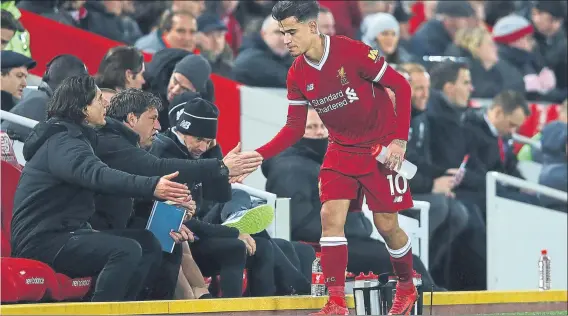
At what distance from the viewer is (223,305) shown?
8156mm

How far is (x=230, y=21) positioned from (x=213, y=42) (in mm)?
1844

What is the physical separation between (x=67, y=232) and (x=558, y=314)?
129 inches

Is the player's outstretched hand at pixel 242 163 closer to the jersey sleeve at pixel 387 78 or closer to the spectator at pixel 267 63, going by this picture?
the jersey sleeve at pixel 387 78

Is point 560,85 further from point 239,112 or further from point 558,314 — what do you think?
point 558,314

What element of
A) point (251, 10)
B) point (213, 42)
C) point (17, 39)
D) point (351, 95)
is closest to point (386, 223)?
point (351, 95)

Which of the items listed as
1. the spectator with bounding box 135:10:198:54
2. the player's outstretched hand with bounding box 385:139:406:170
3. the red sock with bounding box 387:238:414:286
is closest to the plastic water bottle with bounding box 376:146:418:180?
the player's outstretched hand with bounding box 385:139:406:170

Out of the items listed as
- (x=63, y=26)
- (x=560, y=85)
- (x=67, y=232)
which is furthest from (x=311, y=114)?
(x=560, y=85)

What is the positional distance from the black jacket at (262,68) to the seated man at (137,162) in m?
3.88

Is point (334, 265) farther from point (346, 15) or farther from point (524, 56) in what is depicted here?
point (524, 56)

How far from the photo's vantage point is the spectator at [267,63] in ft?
41.0

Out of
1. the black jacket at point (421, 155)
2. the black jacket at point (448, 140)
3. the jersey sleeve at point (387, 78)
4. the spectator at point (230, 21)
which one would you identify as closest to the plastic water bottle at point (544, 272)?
the black jacket at point (421, 155)

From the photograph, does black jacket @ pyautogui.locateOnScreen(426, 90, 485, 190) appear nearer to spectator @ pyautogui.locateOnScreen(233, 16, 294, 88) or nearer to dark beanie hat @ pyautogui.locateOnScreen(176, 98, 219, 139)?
spectator @ pyautogui.locateOnScreen(233, 16, 294, 88)

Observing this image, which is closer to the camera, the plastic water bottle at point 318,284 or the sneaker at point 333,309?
the sneaker at point 333,309

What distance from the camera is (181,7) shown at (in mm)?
13242
